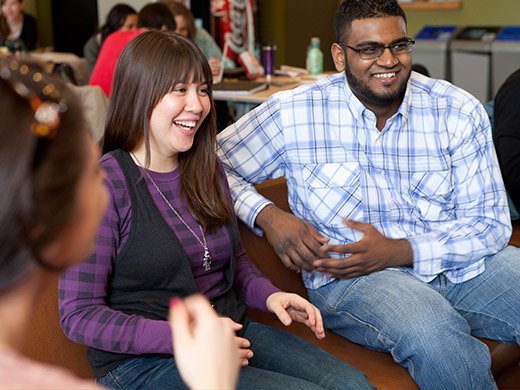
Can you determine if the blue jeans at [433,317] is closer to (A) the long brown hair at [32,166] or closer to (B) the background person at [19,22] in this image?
(A) the long brown hair at [32,166]

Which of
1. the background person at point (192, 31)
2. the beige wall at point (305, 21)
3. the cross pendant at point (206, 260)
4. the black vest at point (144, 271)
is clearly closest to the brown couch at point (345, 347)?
the cross pendant at point (206, 260)

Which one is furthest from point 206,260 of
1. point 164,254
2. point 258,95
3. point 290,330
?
point 258,95

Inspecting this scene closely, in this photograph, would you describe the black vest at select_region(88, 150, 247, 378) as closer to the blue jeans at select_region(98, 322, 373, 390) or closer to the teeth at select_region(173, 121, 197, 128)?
the blue jeans at select_region(98, 322, 373, 390)

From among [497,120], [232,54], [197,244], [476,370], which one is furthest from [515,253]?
[232,54]

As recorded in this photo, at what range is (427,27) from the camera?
7.04 meters

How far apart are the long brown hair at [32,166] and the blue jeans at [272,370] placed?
32.5 inches

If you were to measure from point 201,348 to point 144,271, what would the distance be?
728mm

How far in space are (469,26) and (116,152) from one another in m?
5.60

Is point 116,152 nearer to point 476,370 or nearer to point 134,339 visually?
point 134,339

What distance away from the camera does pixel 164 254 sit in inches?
64.8

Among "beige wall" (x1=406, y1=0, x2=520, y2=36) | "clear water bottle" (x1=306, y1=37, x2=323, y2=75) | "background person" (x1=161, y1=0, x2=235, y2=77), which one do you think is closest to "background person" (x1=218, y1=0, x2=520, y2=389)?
"background person" (x1=161, y1=0, x2=235, y2=77)

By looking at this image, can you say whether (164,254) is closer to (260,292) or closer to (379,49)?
(260,292)

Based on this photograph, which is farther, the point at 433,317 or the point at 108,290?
the point at 433,317

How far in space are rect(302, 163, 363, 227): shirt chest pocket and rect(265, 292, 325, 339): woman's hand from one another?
1.33 ft
